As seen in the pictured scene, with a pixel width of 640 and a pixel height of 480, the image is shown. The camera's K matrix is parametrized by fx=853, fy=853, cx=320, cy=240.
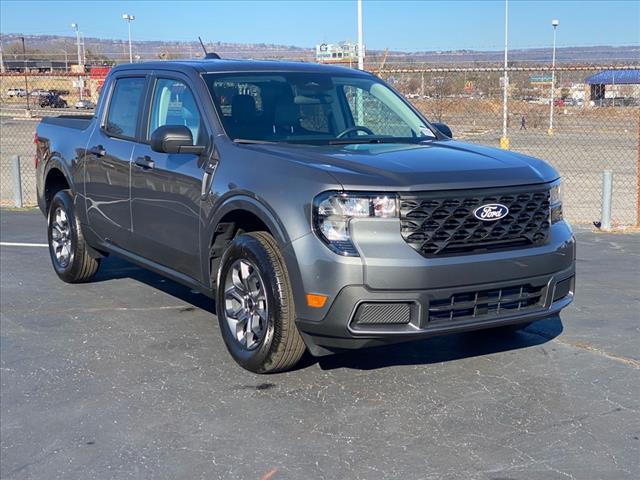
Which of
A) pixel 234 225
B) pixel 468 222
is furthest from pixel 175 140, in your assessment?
pixel 468 222

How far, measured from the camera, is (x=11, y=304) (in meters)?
7.05

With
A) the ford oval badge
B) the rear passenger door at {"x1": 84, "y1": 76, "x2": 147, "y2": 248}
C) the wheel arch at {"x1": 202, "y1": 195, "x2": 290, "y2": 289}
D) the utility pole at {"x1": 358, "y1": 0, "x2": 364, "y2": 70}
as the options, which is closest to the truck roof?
the rear passenger door at {"x1": 84, "y1": 76, "x2": 147, "y2": 248}

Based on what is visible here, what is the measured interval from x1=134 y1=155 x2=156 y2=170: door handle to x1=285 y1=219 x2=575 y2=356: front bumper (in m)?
1.80

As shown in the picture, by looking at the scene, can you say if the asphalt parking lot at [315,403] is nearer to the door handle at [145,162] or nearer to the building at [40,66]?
the door handle at [145,162]

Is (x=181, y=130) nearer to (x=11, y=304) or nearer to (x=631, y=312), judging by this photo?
(x=11, y=304)

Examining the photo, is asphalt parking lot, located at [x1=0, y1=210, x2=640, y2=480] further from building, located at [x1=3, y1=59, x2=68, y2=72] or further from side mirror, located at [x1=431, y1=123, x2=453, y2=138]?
building, located at [x1=3, y1=59, x2=68, y2=72]

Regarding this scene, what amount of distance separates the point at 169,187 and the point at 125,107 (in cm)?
130

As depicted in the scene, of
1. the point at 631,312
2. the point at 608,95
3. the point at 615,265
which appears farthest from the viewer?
the point at 608,95

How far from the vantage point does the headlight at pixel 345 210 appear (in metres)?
4.48

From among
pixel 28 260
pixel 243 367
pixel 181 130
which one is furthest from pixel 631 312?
pixel 28 260

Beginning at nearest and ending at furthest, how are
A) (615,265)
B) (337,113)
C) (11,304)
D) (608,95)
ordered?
(337,113)
(11,304)
(615,265)
(608,95)

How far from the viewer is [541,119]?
34969mm

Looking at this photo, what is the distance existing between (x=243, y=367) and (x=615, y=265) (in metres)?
4.66

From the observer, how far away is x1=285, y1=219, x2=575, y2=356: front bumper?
14.6 ft
